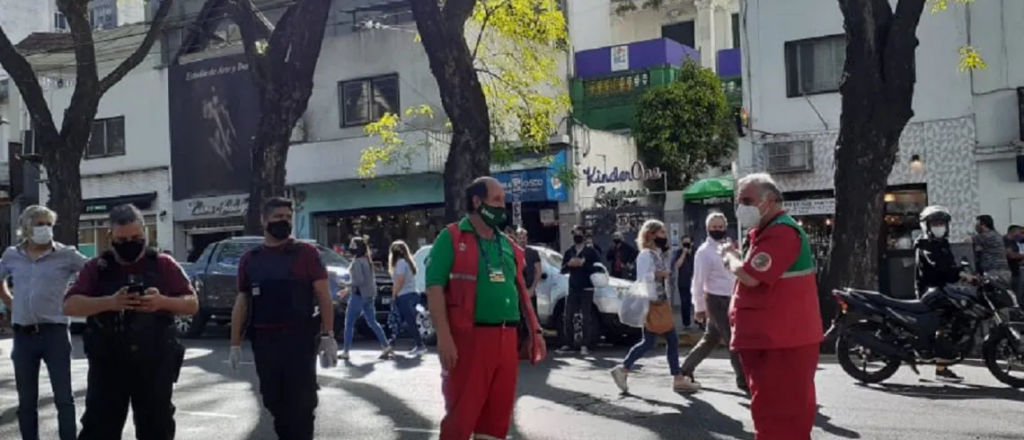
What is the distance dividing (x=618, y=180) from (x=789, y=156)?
663cm

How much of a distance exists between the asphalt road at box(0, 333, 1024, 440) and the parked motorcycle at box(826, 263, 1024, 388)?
0.27 meters

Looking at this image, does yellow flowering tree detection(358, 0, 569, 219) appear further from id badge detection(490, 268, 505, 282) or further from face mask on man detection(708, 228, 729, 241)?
id badge detection(490, 268, 505, 282)

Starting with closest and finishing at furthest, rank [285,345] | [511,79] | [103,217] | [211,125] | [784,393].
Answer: [784,393] < [285,345] < [511,79] < [211,125] < [103,217]

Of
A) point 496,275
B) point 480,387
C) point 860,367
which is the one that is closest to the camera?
point 480,387

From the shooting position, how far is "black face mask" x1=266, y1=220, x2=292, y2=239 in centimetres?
687

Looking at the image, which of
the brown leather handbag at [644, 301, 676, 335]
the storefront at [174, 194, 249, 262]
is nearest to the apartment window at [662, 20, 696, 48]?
the storefront at [174, 194, 249, 262]

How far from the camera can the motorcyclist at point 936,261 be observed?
11.3 metres

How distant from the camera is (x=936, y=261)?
1135cm

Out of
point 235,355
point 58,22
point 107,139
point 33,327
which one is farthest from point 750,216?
point 58,22

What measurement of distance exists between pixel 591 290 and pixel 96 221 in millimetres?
24237

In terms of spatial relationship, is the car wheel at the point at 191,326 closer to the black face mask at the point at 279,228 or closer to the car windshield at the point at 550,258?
the car windshield at the point at 550,258

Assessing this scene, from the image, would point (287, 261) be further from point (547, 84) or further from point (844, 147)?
point (547, 84)

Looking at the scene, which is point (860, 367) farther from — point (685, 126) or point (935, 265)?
point (685, 126)

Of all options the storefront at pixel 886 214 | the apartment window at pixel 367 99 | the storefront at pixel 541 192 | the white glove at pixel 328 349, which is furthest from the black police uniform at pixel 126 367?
the apartment window at pixel 367 99
